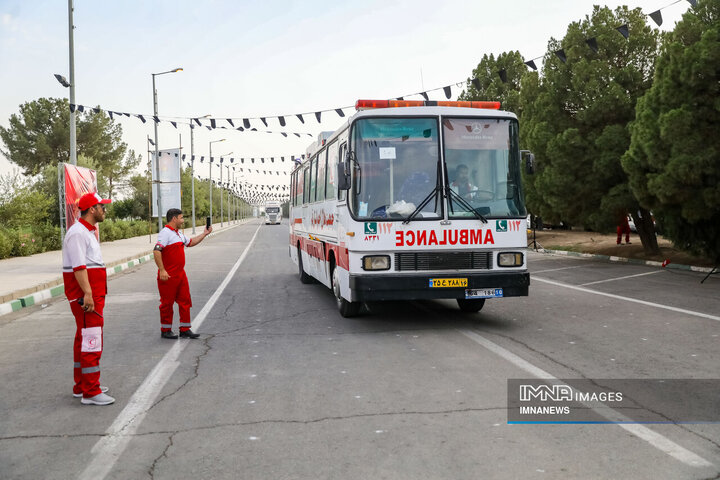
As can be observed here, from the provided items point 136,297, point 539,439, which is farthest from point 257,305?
point 539,439

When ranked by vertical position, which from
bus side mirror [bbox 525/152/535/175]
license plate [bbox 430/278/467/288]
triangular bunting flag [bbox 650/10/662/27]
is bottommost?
license plate [bbox 430/278/467/288]

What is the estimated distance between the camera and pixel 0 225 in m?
26.1

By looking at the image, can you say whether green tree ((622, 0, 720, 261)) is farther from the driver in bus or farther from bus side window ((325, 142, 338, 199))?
bus side window ((325, 142, 338, 199))

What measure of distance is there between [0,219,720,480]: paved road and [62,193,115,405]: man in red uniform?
8.2 inches

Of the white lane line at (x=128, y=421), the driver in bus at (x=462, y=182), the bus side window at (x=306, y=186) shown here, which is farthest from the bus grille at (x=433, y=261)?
the bus side window at (x=306, y=186)

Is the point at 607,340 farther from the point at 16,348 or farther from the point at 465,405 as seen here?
the point at 16,348

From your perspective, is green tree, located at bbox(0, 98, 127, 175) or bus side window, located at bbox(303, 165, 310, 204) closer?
bus side window, located at bbox(303, 165, 310, 204)

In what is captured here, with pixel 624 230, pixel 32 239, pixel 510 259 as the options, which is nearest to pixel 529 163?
pixel 510 259

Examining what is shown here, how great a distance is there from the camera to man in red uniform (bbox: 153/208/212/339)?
8.59 m

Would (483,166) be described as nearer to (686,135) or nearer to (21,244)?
(686,135)

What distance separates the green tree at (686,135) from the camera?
15.6 meters

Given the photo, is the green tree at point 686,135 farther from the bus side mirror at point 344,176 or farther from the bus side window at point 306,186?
the bus side mirror at point 344,176

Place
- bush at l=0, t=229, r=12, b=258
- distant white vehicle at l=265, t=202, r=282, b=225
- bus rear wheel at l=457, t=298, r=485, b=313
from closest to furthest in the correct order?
bus rear wheel at l=457, t=298, r=485, b=313 → bush at l=0, t=229, r=12, b=258 → distant white vehicle at l=265, t=202, r=282, b=225

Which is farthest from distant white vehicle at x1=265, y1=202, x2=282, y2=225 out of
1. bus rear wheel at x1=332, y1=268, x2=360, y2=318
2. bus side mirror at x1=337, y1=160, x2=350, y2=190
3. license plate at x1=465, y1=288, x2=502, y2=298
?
license plate at x1=465, y1=288, x2=502, y2=298
